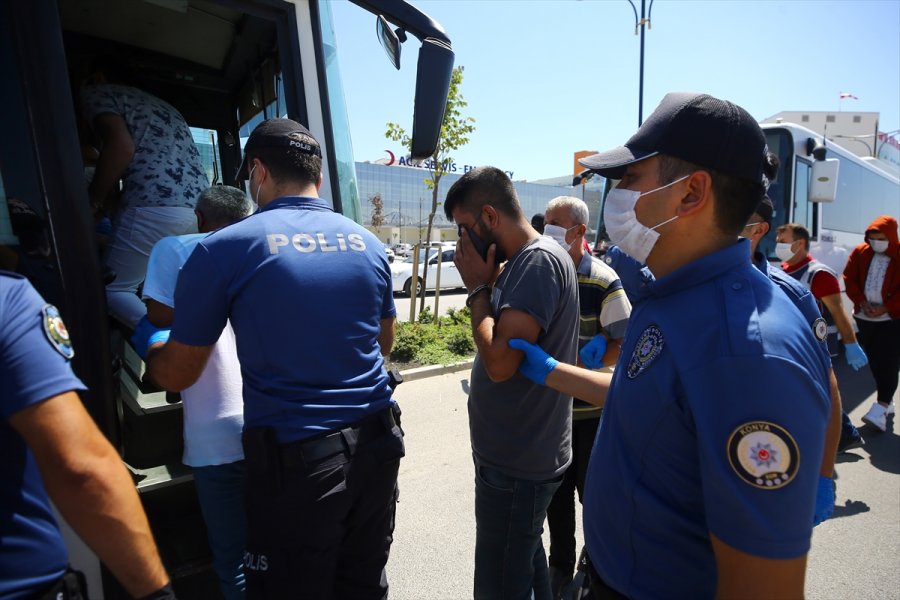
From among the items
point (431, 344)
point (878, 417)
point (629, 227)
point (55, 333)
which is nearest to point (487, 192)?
point (629, 227)

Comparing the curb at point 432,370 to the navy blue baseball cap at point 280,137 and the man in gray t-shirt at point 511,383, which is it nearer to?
the man in gray t-shirt at point 511,383

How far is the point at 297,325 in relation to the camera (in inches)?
67.0

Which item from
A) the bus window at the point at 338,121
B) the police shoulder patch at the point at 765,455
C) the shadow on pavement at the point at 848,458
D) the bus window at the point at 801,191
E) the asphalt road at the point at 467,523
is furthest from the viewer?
the bus window at the point at 801,191

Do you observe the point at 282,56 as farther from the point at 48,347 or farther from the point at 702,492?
the point at 702,492

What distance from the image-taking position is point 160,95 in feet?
12.9

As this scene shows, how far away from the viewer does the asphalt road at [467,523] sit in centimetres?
305

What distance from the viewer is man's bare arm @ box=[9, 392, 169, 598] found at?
3.49 feet

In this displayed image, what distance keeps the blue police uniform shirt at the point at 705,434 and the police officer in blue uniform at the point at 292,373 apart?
0.86m

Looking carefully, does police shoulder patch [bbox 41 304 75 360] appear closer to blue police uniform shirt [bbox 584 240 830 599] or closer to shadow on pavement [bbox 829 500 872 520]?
blue police uniform shirt [bbox 584 240 830 599]

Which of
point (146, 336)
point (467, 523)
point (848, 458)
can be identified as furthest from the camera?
point (848, 458)

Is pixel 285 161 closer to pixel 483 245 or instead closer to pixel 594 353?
pixel 483 245

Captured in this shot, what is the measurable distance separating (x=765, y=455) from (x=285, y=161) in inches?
70.6

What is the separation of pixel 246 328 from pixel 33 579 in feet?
2.71

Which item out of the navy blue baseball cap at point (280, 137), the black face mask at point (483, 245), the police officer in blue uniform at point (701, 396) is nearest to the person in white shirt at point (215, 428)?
the navy blue baseball cap at point (280, 137)
